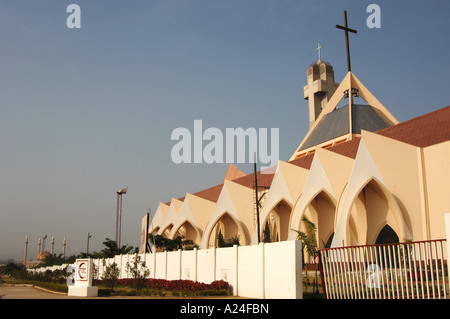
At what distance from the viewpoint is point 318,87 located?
6662 cm

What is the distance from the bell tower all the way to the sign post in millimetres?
51653

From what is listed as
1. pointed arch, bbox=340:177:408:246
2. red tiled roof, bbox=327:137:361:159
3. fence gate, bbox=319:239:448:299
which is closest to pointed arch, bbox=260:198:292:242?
red tiled roof, bbox=327:137:361:159

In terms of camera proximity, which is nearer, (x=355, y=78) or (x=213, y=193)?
(x=355, y=78)

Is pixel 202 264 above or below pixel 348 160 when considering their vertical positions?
below

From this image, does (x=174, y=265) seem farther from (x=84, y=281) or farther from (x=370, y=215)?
(x=370, y=215)

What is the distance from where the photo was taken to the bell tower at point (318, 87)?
67.0 metres

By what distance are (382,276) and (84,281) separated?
13.1 m

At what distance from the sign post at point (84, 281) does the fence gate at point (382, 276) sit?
1059 centimetres

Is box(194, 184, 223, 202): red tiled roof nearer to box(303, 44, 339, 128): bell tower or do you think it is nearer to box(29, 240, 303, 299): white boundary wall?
box(29, 240, 303, 299): white boundary wall

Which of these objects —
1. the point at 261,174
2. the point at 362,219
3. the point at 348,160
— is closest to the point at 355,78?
the point at 261,174

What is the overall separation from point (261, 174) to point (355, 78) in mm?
11384

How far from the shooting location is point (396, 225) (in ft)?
81.0
